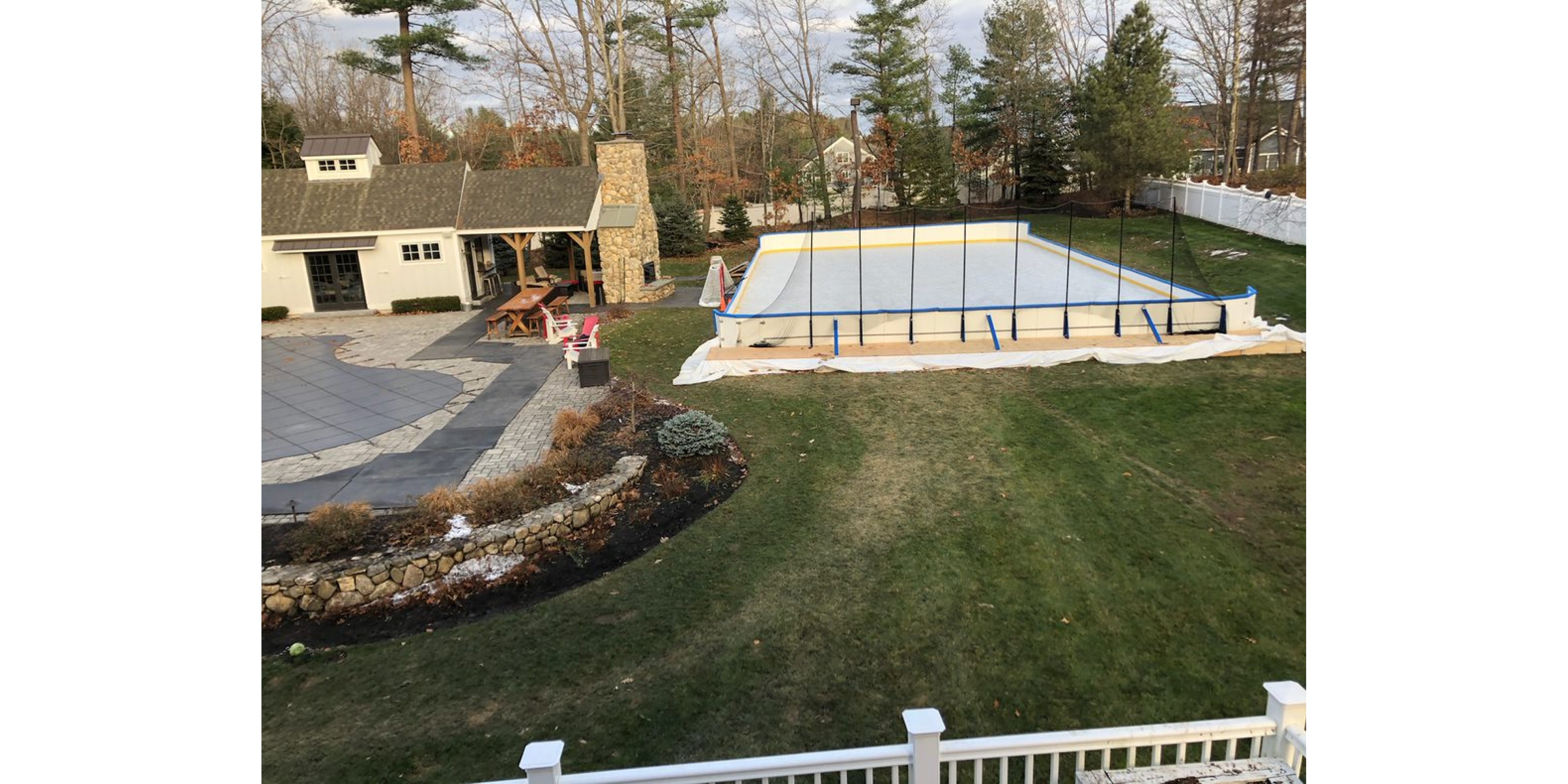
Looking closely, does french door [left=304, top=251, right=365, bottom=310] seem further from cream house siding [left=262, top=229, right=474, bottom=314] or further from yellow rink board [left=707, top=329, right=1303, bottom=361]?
yellow rink board [left=707, top=329, right=1303, bottom=361]

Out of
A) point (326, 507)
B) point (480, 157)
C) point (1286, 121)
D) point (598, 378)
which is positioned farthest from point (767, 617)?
point (480, 157)

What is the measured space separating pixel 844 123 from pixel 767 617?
28.4 meters

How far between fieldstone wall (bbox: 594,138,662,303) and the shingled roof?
416 millimetres

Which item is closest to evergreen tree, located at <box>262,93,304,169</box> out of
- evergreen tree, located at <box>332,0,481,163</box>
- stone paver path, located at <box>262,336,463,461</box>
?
evergreen tree, located at <box>332,0,481,163</box>

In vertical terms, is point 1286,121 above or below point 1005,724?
above

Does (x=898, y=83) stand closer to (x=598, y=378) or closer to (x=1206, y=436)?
(x=598, y=378)

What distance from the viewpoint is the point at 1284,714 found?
2.42m

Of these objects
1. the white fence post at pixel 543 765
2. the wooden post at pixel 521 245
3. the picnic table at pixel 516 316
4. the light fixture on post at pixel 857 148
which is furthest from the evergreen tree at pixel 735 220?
the white fence post at pixel 543 765

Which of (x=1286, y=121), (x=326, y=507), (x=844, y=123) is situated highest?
(x=844, y=123)

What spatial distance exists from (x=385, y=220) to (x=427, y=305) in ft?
6.33

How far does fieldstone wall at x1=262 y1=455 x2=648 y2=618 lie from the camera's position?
16.5ft

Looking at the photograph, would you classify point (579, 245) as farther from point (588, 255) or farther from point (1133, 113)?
point (1133, 113)

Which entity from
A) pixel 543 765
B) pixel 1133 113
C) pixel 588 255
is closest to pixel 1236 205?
pixel 1133 113

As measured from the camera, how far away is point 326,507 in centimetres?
577
